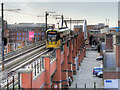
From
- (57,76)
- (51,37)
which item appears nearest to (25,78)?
(57,76)

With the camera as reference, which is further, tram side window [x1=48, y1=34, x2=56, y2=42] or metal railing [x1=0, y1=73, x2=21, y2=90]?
tram side window [x1=48, y1=34, x2=56, y2=42]

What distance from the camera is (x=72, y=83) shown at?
27984 mm

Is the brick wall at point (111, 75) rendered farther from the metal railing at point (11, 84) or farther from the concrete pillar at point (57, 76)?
the metal railing at point (11, 84)

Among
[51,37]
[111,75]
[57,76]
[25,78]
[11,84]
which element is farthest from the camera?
[51,37]

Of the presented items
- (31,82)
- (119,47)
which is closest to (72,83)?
(119,47)

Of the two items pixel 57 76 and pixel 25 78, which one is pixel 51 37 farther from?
pixel 25 78

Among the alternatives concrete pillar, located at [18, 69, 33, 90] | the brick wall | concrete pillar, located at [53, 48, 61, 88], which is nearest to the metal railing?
concrete pillar, located at [18, 69, 33, 90]

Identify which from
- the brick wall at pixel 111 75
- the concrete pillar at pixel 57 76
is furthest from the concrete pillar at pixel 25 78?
the brick wall at pixel 111 75

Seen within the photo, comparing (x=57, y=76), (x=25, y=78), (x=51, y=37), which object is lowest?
(x=57, y=76)

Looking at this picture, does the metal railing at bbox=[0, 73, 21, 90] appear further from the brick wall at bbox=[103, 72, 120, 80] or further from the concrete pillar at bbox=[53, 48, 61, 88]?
the brick wall at bbox=[103, 72, 120, 80]

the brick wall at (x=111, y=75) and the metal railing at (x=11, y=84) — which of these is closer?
the metal railing at (x=11, y=84)

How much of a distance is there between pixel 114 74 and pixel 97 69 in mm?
10054

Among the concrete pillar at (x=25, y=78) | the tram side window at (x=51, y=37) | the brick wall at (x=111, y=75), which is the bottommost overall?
the brick wall at (x=111, y=75)

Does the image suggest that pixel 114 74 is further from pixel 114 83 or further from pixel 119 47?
pixel 119 47
